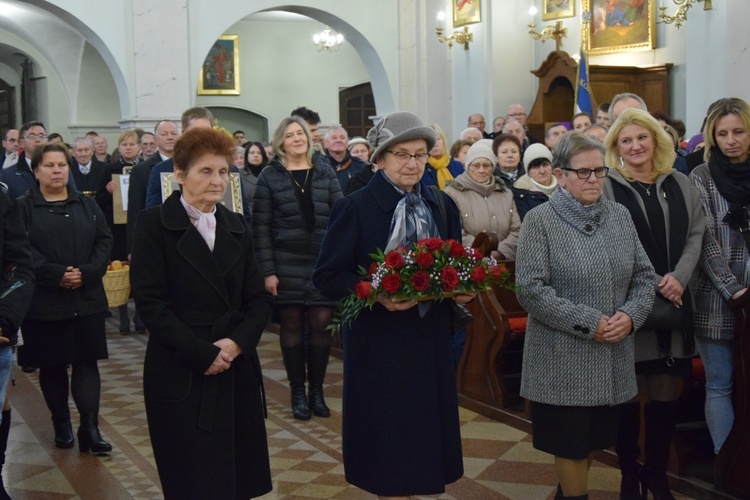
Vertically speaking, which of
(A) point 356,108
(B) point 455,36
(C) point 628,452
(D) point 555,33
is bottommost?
(C) point 628,452

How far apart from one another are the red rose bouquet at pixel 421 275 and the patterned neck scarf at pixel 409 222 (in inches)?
4.6

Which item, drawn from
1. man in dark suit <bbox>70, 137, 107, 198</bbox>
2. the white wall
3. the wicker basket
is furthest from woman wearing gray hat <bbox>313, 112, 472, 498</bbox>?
the white wall

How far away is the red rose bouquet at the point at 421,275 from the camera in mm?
3252

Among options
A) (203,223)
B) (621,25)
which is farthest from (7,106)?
(203,223)

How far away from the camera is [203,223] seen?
11.5 feet

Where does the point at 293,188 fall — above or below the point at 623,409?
above

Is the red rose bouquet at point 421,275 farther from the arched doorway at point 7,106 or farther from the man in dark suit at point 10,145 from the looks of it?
the arched doorway at point 7,106

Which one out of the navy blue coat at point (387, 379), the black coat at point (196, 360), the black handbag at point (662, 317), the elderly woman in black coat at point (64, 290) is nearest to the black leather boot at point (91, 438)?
the elderly woman in black coat at point (64, 290)

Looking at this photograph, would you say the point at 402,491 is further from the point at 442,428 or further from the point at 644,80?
the point at 644,80

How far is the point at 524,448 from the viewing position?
526cm

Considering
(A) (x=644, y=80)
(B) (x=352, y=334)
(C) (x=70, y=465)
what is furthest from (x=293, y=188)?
(A) (x=644, y=80)

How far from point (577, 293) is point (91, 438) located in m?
2.91

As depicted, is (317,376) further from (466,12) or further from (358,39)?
(358,39)

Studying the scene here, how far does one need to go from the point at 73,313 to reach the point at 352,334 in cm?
217
